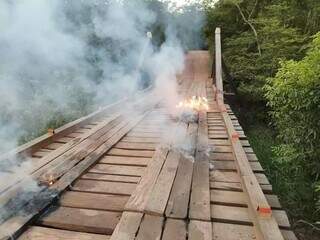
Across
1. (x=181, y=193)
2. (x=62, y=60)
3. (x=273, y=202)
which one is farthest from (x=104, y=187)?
(x=62, y=60)

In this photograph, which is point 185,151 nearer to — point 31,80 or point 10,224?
point 10,224

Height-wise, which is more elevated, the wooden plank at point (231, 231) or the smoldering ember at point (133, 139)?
the smoldering ember at point (133, 139)

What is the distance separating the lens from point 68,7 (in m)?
5.20

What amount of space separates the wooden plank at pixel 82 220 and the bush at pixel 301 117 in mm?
3625

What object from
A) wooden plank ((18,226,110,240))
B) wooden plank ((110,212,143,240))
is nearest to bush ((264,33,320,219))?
wooden plank ((110,212,143,240))

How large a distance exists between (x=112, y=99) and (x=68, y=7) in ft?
9.93

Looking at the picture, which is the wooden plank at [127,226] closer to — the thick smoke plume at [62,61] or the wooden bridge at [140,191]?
the wooden bridge at [140,191]

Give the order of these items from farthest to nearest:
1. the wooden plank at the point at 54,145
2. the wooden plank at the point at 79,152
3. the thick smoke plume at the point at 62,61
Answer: the wooden plank at the point at 54,145 → the thick smoke plume at the point at 62,61 → the wooden plank at the point at 79,152

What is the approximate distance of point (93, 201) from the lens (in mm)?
2375

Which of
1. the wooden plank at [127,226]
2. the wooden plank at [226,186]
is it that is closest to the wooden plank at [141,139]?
the wooden plank at [226,186]

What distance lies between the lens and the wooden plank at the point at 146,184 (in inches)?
87.8

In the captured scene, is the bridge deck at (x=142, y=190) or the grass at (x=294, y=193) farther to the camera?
the grass at (x=294, y=193)

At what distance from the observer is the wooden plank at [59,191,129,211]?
2285 millimetres

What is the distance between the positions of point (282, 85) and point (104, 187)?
145 inches
